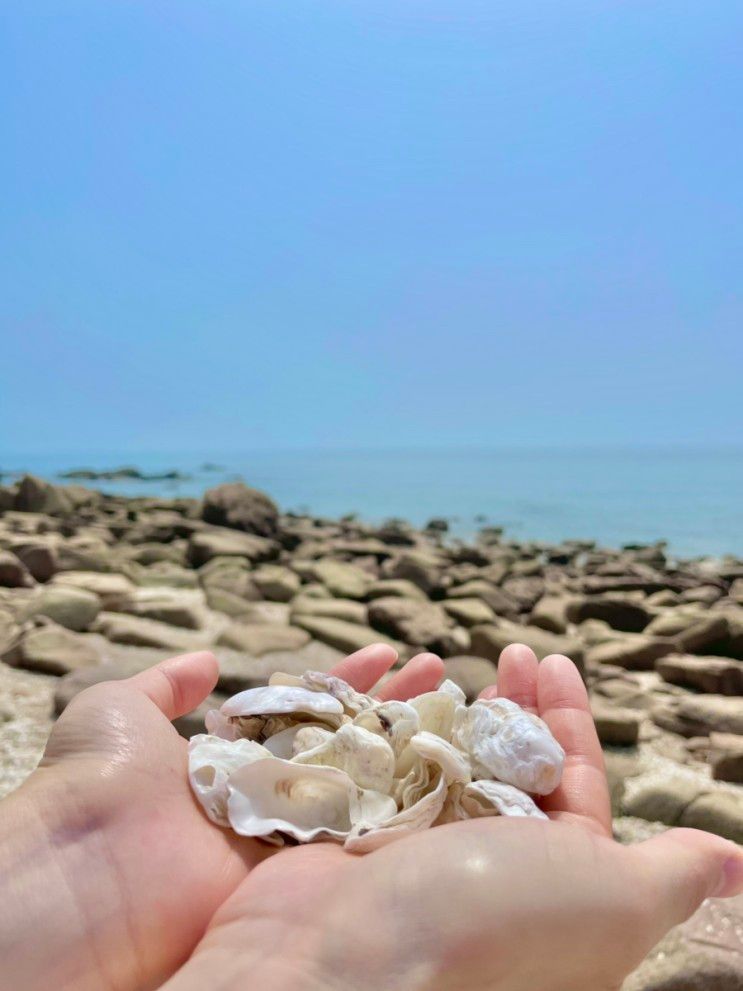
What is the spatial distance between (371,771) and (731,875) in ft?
2.11

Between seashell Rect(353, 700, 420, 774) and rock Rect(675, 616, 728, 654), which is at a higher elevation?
seashell Rect(353, 700, 420, 774)

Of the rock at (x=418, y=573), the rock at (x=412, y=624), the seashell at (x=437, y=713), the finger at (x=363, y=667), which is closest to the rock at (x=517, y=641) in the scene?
the rock at (x=412, y=624)

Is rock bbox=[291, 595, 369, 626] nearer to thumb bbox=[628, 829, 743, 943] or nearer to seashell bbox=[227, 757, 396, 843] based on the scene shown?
seashell bbox=[227, 757, 396, 843]

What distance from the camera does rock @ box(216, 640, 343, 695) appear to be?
3.03m

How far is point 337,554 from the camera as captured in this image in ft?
24.8

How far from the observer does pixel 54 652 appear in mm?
3367

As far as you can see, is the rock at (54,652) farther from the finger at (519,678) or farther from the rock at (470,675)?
the finger at (519,678)

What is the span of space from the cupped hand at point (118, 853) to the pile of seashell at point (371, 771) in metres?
0.06

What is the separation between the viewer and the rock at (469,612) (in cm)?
466

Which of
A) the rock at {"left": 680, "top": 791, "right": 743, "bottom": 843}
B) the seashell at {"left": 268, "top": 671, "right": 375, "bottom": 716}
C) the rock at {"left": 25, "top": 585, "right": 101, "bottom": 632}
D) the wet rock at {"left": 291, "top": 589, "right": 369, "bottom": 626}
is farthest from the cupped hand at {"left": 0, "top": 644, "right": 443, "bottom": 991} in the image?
the wet rock at {"left": 291, "top": 589, "right": 369, "bottom": 626}

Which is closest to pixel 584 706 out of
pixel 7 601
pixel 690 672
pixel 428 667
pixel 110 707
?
pixel 428 667

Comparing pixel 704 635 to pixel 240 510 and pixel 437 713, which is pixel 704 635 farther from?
pixel 240 510

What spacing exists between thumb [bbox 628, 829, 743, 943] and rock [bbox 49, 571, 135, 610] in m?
3.49

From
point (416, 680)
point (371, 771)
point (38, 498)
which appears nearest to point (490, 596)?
point (416, 680)
